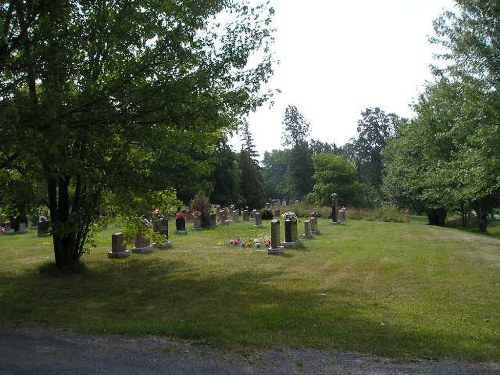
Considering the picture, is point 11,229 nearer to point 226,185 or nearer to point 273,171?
point 226,185

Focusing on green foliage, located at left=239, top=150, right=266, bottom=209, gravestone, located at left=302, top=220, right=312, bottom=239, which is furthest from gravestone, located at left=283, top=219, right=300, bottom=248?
green foliage, located at left=239, top=150, right=266, bottom=209

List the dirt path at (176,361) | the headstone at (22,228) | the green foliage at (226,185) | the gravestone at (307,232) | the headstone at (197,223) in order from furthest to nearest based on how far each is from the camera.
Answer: the green foliage at (226,185), the headstone at (197,223), the headstone at (22,228), the gravestone at (307,232), the dirt path at (176,361)

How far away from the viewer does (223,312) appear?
797cm

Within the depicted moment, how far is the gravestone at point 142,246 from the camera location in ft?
51.2

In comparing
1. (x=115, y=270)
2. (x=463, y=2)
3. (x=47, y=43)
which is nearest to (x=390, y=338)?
(x=47, y=43)

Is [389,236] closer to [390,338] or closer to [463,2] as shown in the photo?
[463,2]

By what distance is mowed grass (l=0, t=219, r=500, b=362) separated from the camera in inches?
256

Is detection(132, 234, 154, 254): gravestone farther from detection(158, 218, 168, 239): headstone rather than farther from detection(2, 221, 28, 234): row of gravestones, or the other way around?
detection(2, 221, 28, 234): row of gravestones

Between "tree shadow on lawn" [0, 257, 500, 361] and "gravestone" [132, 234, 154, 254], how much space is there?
11.7 ft

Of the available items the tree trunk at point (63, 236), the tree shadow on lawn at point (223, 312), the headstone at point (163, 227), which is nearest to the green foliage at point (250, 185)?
the headstone at point (163, 227)

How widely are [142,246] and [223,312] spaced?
8464mm

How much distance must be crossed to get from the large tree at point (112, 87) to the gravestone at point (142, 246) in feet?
16.3

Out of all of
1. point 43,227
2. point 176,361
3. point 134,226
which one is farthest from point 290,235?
point 176,361

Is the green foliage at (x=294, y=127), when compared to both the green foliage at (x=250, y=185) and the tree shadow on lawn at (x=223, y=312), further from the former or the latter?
the tree shadow on lawn at (x=223, y=312)
